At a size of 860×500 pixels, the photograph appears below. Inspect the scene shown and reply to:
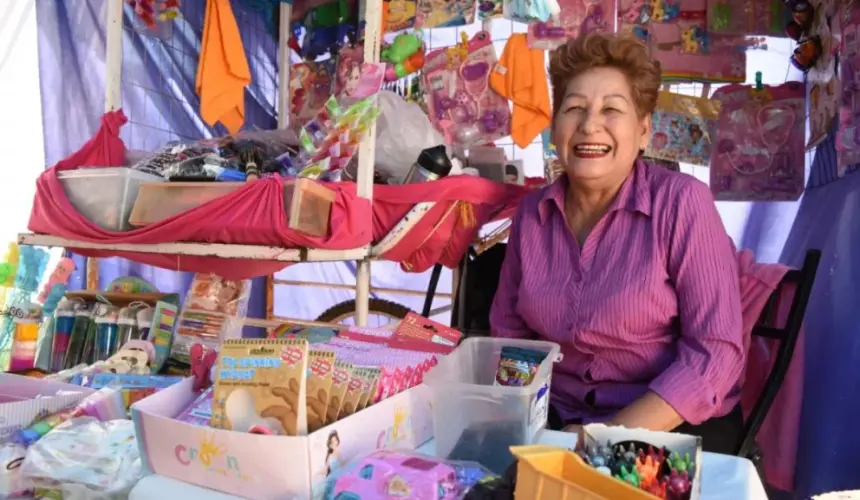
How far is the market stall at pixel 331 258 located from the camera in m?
0.68

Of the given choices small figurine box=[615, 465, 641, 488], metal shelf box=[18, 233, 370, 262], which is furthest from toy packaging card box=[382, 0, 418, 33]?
small figurine box=[615, 465, 641, 488]

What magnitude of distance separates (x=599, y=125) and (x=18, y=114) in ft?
8.16

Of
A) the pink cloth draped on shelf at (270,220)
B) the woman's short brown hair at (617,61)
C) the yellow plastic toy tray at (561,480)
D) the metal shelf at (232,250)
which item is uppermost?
the woman's short brown hair at (617,61)

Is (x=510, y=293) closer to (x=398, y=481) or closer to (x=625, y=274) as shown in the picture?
(x=625, y=274)

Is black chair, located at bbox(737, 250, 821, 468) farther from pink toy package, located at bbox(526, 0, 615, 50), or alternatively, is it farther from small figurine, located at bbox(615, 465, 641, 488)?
pink toy package, located at bbox(526, 0, 615, 50)

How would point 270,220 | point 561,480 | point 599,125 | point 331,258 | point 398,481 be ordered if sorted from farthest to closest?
point 331,258 < point 270,220 < point 599,125 < point 398,481 < point 561,480

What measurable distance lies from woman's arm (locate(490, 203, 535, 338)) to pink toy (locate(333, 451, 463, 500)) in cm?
78

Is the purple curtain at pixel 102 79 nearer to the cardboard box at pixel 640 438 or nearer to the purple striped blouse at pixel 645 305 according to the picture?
the purple striped blouse at pixel 645 305

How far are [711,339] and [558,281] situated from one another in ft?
0.99

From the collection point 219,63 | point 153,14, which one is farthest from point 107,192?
point 153,14

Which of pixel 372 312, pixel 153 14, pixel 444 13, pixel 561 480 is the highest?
pixel 444 13

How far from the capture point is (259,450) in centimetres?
65

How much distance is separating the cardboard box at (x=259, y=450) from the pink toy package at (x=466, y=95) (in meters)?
1.88

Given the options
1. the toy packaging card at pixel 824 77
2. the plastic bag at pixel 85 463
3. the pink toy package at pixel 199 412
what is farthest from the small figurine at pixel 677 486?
the toy packaging card at pixel 824 77
